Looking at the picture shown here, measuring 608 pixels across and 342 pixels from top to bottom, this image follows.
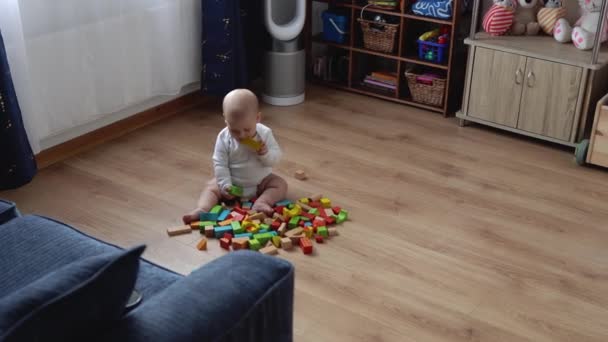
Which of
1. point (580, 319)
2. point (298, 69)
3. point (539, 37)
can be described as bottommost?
point (580, 319)

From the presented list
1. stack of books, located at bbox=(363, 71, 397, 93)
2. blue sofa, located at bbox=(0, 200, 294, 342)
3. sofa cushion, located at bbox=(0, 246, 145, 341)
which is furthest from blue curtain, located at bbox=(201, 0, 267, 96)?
sofa cushion, located at bbox=(0, 246, 145, 341)

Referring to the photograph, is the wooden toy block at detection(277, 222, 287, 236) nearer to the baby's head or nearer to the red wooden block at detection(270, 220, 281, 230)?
the red wooden block at detection(270, 220, 281, 230)

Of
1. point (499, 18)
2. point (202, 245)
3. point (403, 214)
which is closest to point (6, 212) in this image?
point (202, 245)

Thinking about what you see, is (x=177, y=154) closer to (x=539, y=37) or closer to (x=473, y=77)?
(x=473, y=77)

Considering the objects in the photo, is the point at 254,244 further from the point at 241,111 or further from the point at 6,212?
the point at 6,212

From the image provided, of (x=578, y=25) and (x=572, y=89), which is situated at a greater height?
(x=578, y=25)

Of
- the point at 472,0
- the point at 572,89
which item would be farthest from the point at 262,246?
the point at 472,0

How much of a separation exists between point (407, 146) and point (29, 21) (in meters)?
1.80

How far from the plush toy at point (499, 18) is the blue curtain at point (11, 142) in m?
→ 2.25

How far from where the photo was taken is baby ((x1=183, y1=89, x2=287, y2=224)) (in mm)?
2910

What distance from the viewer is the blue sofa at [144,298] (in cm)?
134

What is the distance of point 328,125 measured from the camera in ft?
12.7

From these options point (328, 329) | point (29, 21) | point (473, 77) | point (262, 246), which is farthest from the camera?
point (473, 77)

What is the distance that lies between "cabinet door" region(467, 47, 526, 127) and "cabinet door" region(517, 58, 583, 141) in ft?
0.14
